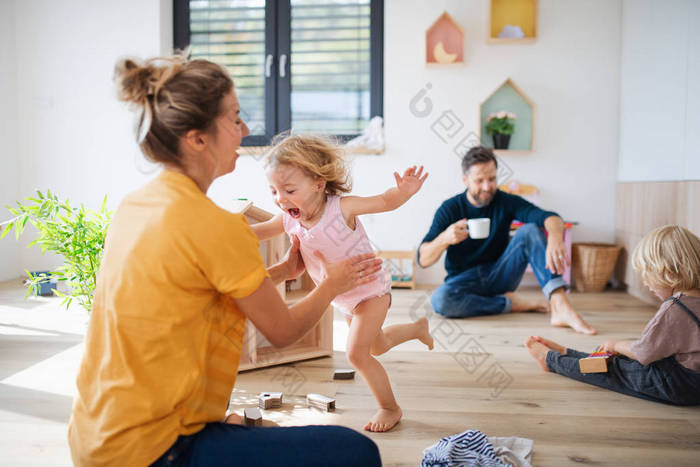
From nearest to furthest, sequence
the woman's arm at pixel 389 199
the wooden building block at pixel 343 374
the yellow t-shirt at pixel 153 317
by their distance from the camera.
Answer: the yellow t-shirt at pixel 153 317, the woman's arm at pixel 389 199, the wooden building block at pixel 343 374

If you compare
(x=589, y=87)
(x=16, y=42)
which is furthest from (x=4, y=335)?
(x=589, y=87)

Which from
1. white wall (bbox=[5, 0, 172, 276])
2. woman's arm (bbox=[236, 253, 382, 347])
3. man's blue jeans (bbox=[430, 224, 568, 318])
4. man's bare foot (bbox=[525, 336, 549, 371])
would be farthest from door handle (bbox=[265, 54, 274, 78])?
woman's arm (bbox=[236, 253, 382, 347])

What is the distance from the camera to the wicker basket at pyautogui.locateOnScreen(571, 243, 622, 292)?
11.2ft

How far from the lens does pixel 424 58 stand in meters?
3.78

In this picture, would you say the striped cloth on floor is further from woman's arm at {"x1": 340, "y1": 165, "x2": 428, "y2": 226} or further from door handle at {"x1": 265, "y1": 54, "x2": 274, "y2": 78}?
door handle at {"x1": 265, "y1": 54, "x2": 274, "y2": 78}

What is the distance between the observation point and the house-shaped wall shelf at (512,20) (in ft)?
12.0

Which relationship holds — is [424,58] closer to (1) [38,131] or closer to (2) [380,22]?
(2) [380,22]

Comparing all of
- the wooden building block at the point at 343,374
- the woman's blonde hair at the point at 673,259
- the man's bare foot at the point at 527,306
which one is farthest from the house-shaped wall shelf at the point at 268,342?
the man's bare foot at the point at 527,306

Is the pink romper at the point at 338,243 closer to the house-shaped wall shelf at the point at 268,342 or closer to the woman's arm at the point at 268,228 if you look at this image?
the woman's arm at the point at 268,228

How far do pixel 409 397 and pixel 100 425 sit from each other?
3.58 feet

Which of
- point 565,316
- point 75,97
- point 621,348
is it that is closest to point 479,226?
point 565,316

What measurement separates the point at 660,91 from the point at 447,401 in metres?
2.42

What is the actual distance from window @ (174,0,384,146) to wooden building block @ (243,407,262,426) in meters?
2.79

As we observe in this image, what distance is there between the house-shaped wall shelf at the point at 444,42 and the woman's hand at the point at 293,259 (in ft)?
8.48
